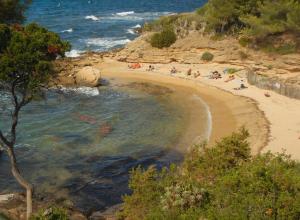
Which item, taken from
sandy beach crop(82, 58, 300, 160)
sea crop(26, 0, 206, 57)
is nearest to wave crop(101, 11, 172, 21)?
sea crop(26, 0, 206, 57)

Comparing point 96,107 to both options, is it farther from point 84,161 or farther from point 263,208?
point 263,208

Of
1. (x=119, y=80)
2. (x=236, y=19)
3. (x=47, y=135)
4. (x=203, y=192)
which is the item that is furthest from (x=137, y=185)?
(x=236, y=19)

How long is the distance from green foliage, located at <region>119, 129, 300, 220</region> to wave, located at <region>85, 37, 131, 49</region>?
49.3 m

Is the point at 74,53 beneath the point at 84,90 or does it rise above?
above

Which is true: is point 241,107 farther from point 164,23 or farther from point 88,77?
point 164,23

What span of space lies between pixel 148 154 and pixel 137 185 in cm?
1163

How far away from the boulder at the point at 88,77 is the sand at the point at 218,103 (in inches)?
119

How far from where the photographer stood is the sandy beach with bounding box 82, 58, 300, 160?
99.0 feet

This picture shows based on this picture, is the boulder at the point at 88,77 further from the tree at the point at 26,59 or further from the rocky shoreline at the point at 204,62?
the tree at the point at 26,59

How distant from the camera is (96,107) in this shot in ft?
136

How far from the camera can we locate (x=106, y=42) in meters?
71.3

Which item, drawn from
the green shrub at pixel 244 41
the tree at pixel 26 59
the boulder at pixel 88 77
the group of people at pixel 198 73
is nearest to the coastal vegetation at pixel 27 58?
the tree at pixel 26 59

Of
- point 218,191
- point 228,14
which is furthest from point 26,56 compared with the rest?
point 228,14

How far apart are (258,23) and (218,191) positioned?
121 feet
